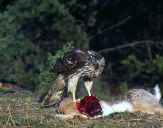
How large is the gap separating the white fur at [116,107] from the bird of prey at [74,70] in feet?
1.40

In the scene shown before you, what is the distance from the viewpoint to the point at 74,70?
948 centimetres

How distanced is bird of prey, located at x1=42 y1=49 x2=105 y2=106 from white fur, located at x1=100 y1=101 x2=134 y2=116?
426mm

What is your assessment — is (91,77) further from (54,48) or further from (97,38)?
(97,38)

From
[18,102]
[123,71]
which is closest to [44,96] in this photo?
[18,102]

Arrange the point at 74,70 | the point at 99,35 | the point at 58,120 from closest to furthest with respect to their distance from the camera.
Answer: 1. the point at 58,120
2. the point at 74,70
3. the point at 99,35

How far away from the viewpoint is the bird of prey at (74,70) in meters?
9.45

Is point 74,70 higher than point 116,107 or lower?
higher

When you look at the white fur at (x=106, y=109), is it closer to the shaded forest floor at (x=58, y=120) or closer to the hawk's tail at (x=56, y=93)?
the shaded forest floor at (x=58, y=120)

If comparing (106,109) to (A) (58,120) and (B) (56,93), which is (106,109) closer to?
(A) (58,120)

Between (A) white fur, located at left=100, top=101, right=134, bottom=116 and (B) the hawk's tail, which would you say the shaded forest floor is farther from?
(B) the hawk's tail

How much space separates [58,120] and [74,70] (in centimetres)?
100

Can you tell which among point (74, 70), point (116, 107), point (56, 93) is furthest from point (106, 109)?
point (56, 93)

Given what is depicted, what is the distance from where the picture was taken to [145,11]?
68.4 feet

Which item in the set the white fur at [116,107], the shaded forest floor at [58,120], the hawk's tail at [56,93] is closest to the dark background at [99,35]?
the hawk's tail at [56,93]
